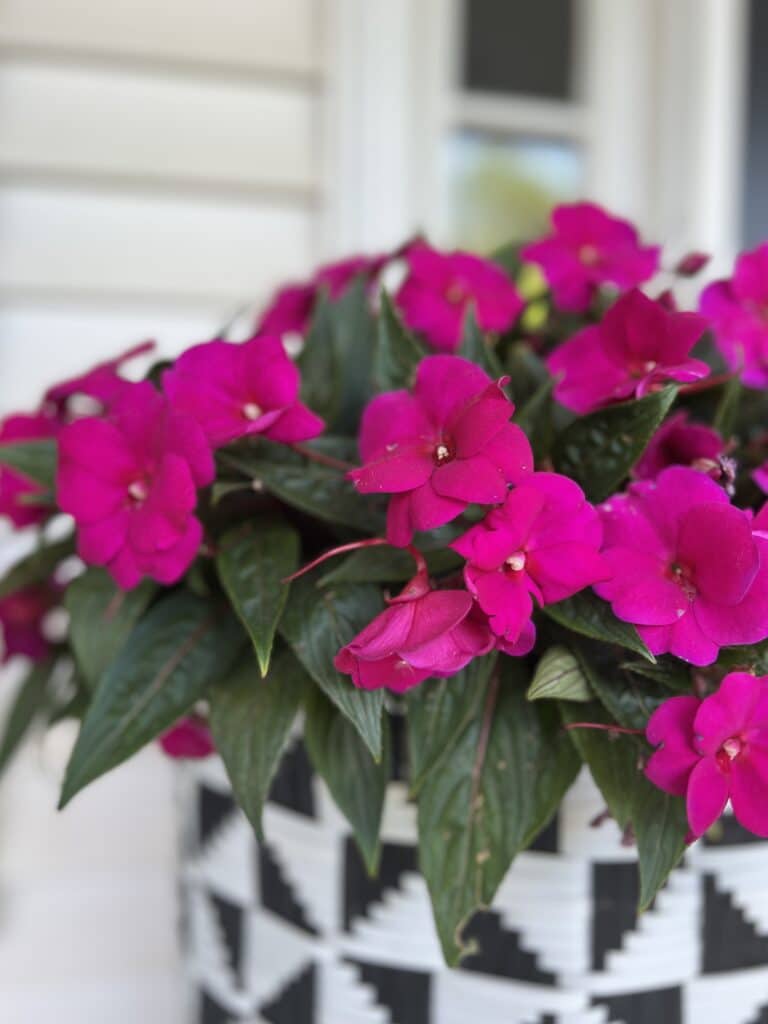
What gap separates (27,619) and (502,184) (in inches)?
55.2

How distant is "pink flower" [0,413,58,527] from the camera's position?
Answer: 1.48 feet

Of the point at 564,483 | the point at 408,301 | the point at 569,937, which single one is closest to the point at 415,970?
the point at 569,937

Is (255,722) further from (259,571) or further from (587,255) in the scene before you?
(587,255)

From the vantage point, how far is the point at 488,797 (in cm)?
34

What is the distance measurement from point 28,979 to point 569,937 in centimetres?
48

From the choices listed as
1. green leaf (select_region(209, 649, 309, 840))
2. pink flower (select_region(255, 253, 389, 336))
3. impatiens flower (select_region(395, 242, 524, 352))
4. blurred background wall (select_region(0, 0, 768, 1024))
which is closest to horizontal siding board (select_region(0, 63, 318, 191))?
blurred background wall (select_region(0, 0, 768, 1024))

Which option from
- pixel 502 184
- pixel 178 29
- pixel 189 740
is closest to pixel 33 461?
pixel 189 740

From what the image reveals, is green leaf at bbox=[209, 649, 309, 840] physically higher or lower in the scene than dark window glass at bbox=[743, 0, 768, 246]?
lower

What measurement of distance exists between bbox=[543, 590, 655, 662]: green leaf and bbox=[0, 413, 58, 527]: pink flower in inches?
10.8

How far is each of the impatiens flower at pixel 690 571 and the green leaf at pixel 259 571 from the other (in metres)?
0.11

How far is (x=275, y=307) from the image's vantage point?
2.00ft

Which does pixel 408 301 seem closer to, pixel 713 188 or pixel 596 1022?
pixel 596 1022

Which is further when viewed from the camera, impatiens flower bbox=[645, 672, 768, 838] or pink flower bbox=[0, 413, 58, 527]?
pink flower bbox=[0, 413, 58, 527]

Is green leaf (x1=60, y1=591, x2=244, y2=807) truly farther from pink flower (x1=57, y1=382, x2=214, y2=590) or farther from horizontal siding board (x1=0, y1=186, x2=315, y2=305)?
horizontal siding board (x1=0, y1=186, x2=315, y2=305)
